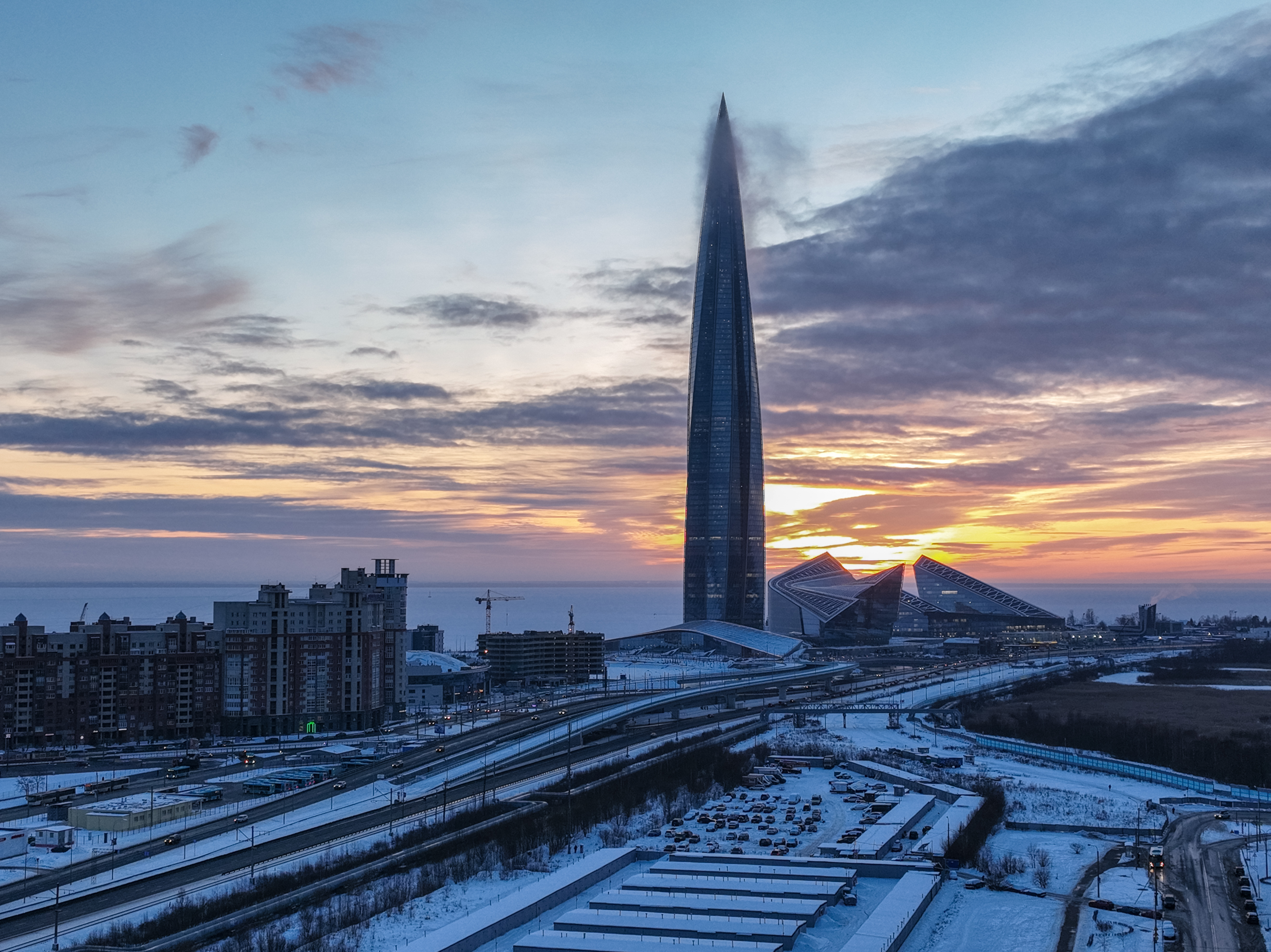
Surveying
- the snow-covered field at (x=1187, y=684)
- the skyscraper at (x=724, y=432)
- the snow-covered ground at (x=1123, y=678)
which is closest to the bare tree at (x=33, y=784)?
the snow-covered field at (x=1187, y=684)

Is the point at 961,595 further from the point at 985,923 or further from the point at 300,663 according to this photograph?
the point at 985,923

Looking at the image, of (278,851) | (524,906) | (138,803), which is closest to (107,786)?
(138,803)

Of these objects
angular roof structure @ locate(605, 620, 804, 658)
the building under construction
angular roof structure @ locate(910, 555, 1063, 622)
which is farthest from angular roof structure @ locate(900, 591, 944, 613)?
the building under construction

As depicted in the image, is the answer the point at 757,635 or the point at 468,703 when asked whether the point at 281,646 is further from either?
the point at 757,635

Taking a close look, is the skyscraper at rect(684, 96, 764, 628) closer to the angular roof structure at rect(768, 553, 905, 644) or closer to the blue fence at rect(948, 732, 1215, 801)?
the angular roof structure at rect(768, 553, 905, 644)

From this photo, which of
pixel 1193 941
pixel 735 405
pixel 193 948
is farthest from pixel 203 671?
pixel 735 405

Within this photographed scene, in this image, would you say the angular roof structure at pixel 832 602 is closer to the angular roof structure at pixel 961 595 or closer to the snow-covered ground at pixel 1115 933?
the angular roof structure at pixel 961 595
